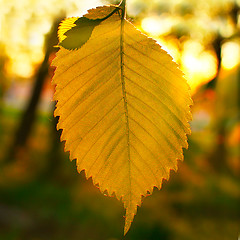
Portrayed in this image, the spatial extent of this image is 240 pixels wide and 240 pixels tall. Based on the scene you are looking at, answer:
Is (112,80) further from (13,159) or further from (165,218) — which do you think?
(13,159)

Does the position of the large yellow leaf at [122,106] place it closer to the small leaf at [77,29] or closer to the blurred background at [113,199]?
the small leaf at [77,29]

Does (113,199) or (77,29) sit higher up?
(77,29)

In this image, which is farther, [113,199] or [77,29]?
[113,199]

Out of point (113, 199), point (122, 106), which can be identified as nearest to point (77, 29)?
point (122, 106)

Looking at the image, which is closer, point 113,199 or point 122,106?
point 122,106

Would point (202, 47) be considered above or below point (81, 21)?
below

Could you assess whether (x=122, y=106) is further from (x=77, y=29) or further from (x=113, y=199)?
(x=113, y=199)

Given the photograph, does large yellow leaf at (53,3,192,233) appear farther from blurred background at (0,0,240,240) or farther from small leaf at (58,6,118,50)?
blurred background at (0,0,240,240)

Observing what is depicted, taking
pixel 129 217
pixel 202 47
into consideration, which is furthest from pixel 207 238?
pixel 129 217

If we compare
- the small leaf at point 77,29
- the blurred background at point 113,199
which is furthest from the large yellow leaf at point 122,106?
the blurred background at point 113,199
